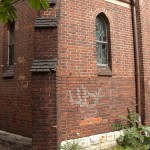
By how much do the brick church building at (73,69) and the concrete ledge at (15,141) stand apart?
17cm

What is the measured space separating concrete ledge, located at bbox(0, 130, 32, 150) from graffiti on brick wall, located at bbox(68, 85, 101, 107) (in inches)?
67.1

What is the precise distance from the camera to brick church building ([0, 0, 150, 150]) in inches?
233

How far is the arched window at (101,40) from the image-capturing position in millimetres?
7996

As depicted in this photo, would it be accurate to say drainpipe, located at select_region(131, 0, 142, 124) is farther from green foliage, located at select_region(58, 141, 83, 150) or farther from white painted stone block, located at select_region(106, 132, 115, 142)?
green foliage, located at select_region(58, 141, 83, 150)

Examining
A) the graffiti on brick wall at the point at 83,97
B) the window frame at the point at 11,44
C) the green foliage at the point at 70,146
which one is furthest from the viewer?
the window frame at the point at 11,44

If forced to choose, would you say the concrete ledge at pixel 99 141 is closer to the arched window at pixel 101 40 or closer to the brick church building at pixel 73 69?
the brick church building at pixel 73 69

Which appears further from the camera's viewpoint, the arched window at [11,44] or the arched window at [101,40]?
the arched window at [11,44]

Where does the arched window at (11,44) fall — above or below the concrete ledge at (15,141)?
above

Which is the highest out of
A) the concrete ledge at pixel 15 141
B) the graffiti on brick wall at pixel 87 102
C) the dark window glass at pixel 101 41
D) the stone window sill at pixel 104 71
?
the dark window glass at pixel 101 41

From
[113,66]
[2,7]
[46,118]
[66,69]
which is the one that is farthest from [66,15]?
[2,7]

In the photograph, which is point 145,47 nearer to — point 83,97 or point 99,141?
point 83,97

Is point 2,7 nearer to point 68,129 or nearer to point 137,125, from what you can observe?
point 68,129

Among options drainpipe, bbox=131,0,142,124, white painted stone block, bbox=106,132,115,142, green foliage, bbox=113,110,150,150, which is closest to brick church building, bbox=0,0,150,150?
drainpipe, bbox=131,0,142,124

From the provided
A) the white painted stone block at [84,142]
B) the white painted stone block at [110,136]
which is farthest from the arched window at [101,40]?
the white painted stone block at [84,142]
